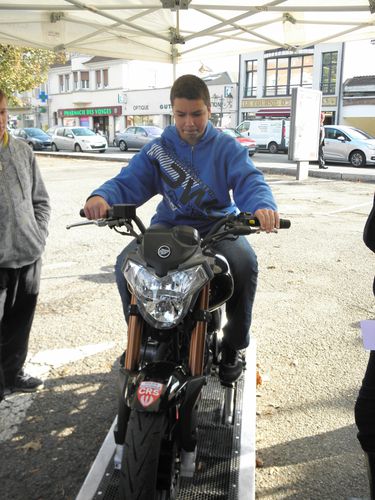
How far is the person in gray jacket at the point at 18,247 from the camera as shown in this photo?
3047mm

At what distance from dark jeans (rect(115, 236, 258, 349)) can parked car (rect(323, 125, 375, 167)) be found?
19.3 metres

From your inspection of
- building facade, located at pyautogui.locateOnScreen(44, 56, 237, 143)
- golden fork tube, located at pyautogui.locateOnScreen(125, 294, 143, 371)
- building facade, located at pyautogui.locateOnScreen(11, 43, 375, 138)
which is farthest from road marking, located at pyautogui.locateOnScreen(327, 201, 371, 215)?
building facade, located at pyautogui.locateOnScreen(44, 56, 237, 143)

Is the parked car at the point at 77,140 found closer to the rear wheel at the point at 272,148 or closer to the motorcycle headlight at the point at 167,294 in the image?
the rear wheel at the point at 272,148

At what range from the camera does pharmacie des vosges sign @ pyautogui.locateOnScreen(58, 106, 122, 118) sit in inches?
1961

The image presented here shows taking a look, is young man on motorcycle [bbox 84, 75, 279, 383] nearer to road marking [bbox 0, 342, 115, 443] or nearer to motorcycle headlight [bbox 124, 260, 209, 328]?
motorcycle headlight [bbox 124, 260, 209, 328]

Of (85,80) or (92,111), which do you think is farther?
(85,80)

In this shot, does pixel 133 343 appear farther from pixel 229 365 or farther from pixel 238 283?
pixel 229 365

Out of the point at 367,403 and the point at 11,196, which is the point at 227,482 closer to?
the point at 367,403

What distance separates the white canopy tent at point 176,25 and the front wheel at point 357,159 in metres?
15.2

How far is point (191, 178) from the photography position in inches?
112

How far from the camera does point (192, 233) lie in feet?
7.04

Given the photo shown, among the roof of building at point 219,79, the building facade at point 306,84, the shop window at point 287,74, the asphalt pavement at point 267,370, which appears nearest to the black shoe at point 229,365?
the asphalt pavement at point 267,370

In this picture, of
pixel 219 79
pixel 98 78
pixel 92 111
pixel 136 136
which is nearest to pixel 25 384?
pixel 136 136

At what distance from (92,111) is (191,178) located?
5206 cm
